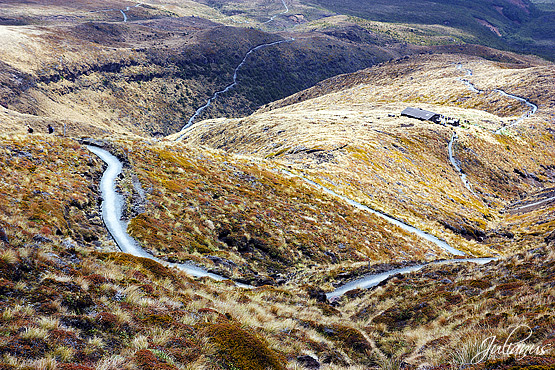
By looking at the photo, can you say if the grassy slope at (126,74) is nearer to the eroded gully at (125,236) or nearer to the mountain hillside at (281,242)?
the mountain hillside at (281,242)

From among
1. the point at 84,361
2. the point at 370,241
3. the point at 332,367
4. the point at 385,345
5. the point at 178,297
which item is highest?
the point at 84,361

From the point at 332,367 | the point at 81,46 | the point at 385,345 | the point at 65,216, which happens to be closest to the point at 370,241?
the point at 385,345

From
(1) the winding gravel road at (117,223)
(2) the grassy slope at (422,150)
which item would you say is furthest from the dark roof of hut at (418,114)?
(1) the winding gravel road at (117,223)

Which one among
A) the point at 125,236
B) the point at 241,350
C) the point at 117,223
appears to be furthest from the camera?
the point at 117,223

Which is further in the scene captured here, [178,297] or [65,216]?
[65,216]

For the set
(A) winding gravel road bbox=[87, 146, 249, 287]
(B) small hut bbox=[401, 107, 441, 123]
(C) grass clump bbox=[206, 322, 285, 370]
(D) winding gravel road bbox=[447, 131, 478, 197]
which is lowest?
(D) winding gravel road bbox=[447, 131, 478, 197]

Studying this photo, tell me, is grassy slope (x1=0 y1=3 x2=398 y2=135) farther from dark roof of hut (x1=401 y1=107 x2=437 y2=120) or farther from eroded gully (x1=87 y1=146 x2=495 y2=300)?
dark roof of hut (x1=401 y1=107 x2=437 y2=120)

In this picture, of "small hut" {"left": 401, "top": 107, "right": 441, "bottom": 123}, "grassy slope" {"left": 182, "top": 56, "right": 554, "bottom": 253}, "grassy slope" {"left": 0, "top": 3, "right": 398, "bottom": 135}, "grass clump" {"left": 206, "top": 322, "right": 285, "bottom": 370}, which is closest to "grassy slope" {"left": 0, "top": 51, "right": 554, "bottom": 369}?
"grass clump" {"left": 206, "top": 322, "right": 285, "bottom": 370}

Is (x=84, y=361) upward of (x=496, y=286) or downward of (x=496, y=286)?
upward

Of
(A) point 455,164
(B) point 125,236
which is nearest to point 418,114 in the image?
(A) point 455,164

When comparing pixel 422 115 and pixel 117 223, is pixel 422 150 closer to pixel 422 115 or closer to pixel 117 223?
pixel 422 115

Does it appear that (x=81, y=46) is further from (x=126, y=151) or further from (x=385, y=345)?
(x=385, y=345)
